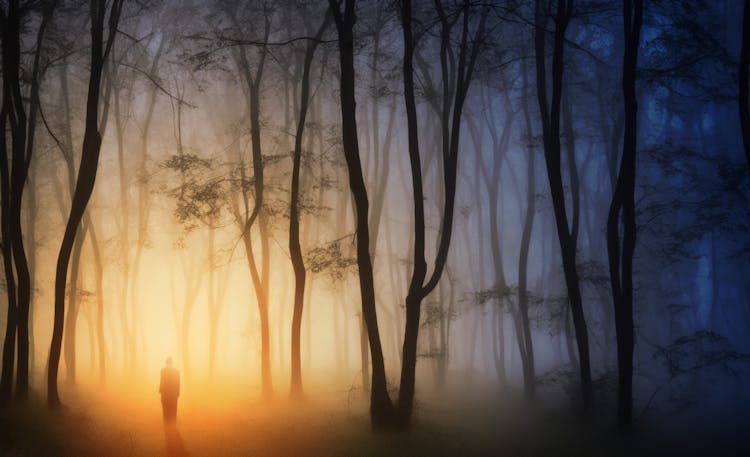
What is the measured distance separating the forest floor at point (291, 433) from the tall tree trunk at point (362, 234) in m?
0.68

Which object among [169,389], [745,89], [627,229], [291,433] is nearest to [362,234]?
[291,433]

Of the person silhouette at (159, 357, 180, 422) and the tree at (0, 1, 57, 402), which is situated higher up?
the tree at (0, 1, 57, 402)

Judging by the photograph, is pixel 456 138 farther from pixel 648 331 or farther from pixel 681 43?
pixel 648 331

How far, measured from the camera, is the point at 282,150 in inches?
789

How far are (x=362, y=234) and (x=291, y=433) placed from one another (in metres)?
4.82

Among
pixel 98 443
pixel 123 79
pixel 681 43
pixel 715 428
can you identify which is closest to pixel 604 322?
pixel 715 428

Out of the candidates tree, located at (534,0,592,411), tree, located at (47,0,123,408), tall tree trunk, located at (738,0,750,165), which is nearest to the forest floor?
tree, located at (47,0,123,408)

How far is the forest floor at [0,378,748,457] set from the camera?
987cm

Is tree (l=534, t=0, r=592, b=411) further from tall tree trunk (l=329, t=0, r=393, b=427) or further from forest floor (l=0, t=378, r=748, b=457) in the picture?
tall tree trunk (l=329, t=0, r=393, b=427)

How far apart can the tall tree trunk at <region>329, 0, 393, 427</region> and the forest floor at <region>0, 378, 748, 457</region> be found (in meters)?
0.68

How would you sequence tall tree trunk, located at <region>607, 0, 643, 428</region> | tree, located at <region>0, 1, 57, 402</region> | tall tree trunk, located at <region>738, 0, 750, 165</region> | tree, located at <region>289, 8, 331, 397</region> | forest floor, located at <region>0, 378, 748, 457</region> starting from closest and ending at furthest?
forest floor, located at <region>0, 378, 748, 457</region>
tall tree trunk, located at <region>738, 0, 750, 165</region>
tree, located at <region>0, 1, 57, 402</region>
tall tree trunk, located at <region>607, 0, 643, 428</region>
tree, located at <region>289, 8, 331, 397</region>

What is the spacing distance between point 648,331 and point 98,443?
2642cm

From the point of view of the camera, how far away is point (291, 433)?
1109 centimetres

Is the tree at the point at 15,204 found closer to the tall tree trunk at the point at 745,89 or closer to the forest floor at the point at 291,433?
the forest floor at the point at 291,433
